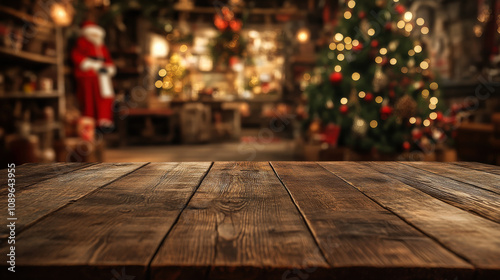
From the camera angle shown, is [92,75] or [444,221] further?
[92,75]

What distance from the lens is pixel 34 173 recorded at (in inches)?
45.7

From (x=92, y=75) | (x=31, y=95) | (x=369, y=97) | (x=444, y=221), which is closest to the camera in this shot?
(x=444, y=221)

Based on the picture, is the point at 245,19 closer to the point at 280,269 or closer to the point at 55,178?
the point at 55,178

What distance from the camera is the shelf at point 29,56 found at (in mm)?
3234

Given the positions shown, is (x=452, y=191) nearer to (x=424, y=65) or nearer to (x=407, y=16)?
(x=424, y=65)

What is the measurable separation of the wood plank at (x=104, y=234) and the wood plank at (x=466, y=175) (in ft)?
2.52

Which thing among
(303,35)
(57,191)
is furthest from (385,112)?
(303,35)

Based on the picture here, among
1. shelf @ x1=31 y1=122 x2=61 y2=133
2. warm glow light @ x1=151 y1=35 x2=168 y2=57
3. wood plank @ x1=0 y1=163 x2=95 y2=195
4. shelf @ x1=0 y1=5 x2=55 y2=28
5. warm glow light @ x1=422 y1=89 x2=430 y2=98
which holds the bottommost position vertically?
wood plank @ x1=0 y1=163 x2=95 y2=195

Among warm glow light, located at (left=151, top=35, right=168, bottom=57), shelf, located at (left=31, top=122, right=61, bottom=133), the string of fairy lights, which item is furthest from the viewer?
warm glow light, located at (left=151, top=35, right=168, bottom=57)

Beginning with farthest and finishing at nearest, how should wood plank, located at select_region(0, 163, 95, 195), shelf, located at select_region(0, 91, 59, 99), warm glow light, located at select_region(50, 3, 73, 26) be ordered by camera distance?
warm glow light, located at select_region(50, 3, 73, 26) → shelf, located at select_region(0, 91, 59, 99) → wood plank, located at select_region(0, 163, 95, 195)

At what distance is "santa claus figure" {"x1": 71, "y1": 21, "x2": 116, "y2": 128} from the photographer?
5.40 metres

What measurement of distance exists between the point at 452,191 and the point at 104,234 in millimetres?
804

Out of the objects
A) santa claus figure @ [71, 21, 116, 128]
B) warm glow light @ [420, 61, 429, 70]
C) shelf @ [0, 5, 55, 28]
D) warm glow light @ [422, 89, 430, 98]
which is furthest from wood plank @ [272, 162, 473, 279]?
santa claus figure @ [71, 21, 116, 128]

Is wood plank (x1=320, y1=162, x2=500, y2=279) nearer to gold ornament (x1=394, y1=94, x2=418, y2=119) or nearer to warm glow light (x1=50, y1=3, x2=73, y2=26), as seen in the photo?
gold ornament (x1=394, y1=94, x2=418, y2=119)
